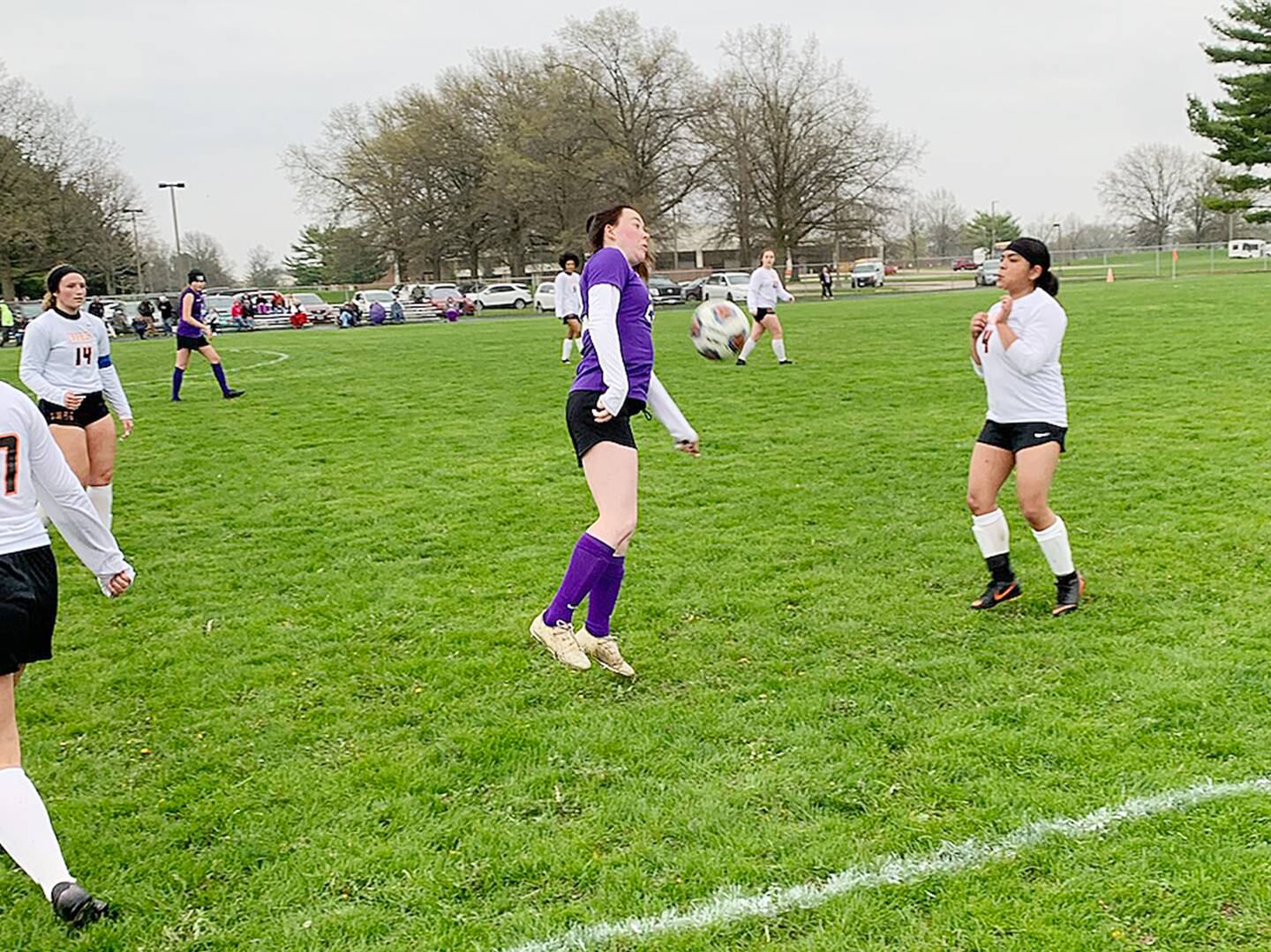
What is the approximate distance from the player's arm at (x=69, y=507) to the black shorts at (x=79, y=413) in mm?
4018

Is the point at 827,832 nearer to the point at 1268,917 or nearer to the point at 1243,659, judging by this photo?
the point at 1268,917

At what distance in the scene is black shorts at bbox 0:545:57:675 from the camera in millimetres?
2998

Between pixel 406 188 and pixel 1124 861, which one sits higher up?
pixel 406 188

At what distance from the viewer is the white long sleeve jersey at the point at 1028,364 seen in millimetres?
5059

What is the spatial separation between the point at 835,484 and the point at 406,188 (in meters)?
58.3

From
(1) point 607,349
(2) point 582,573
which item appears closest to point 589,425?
(1) point 607,349

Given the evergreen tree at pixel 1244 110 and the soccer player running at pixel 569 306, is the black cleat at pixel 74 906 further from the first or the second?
the evergreen tree at pixel 1244 110

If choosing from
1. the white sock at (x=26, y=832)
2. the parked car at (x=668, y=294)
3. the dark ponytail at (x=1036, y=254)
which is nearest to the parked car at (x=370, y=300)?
the parked car at (x=668, y=294)

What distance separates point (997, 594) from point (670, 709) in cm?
213

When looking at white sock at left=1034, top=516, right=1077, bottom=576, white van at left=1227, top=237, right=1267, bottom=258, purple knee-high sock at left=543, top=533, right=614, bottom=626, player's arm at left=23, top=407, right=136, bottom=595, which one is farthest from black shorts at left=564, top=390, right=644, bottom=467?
white van at left=1227, top=237, right=1267, bottom=258

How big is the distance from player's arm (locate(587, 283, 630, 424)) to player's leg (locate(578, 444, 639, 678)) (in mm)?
235

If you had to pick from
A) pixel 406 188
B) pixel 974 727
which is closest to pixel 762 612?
pixel 974 727

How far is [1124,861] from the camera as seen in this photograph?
10.3 feet

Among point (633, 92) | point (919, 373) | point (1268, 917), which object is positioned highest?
point (633, 92)
